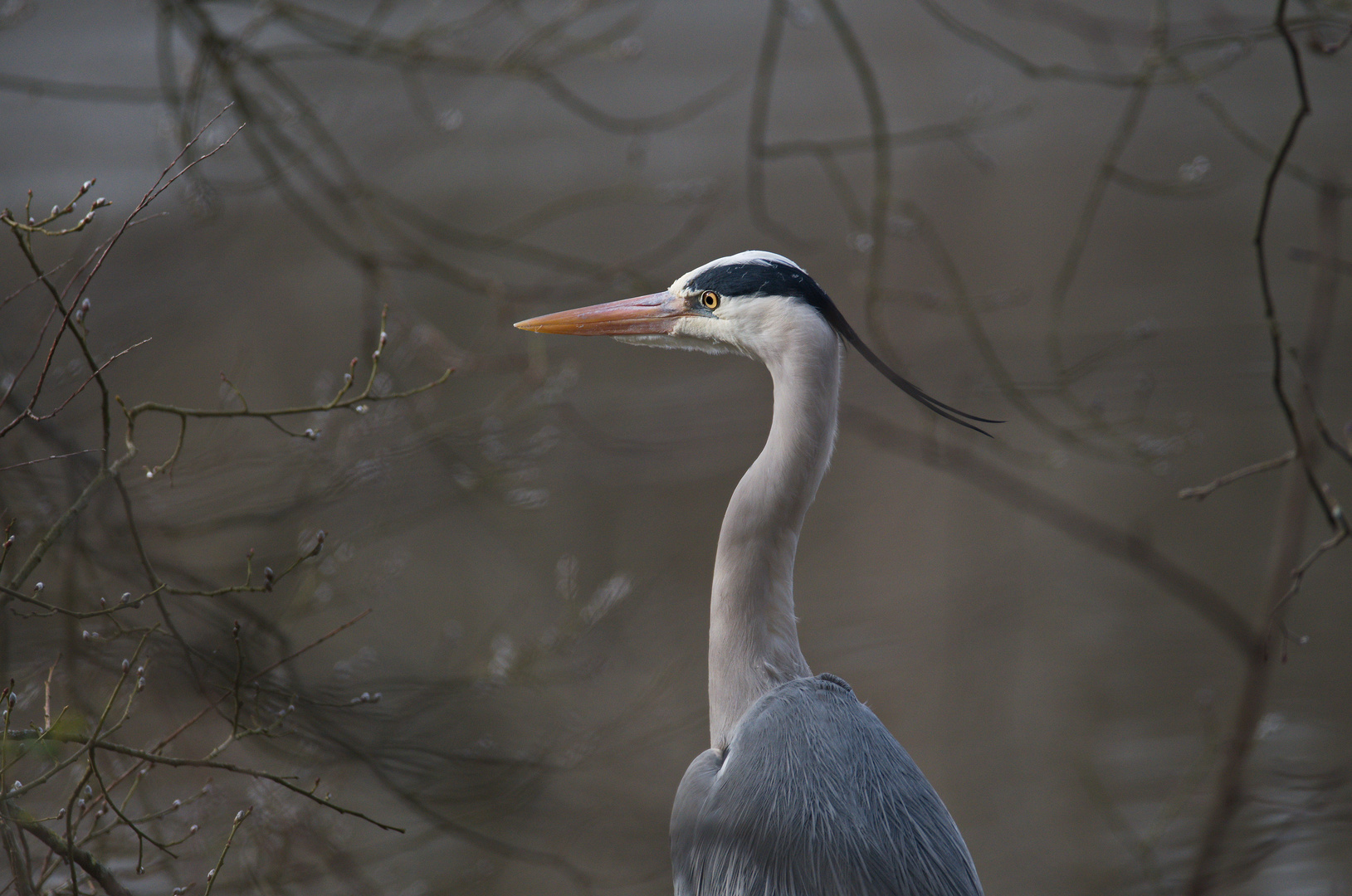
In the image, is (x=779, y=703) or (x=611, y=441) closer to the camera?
(x=779, y=703)

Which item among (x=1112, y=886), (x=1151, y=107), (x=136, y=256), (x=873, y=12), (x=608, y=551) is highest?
(x=873, y=12)

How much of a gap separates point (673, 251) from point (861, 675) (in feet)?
7.42

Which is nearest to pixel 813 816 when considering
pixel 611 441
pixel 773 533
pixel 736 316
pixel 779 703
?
pixel 779 703

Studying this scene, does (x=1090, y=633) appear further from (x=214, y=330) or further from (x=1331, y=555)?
(x=214, y=330)

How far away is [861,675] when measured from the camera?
410 centimetres

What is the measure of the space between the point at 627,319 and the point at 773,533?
366 millimetres

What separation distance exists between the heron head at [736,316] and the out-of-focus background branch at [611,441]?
0.36 m

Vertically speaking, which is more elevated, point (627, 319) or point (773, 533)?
point (627, 319)

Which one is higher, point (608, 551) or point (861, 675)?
point (608, 551)

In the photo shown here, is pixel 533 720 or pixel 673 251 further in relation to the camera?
pixel 533 720

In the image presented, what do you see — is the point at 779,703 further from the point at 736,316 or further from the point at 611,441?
the point at 611,441

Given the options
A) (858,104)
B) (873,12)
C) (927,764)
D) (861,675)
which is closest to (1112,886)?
(927,764)

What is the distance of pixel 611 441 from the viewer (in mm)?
3896

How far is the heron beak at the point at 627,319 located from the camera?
144cm
